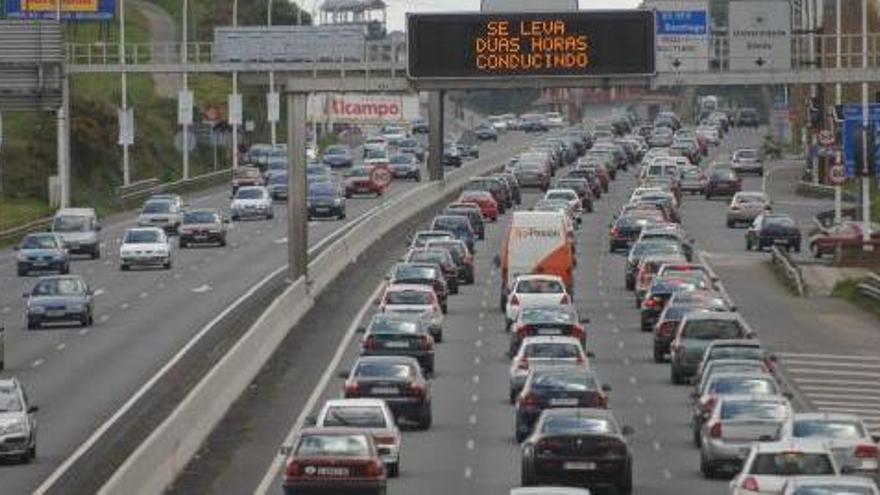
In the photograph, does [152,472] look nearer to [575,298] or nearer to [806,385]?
[806,385]

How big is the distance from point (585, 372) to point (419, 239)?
36.9m

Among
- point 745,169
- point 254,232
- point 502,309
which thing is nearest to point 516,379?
point 502,309

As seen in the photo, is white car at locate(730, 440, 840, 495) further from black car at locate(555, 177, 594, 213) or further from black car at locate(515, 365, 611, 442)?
black car at locate(555, 177, 594, 213)

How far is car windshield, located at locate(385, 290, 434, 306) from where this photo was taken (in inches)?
2500

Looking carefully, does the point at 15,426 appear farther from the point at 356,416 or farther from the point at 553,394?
the point at 553,394

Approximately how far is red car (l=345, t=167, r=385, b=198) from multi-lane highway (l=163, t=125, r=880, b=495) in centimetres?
2626

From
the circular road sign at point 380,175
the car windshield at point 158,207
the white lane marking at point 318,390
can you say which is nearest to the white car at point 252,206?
the circular road sign at point 380,175

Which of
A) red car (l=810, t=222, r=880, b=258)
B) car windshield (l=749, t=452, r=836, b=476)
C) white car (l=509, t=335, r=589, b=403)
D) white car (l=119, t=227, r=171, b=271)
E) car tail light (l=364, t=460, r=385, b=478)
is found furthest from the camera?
red car (l=810, t=222, r=880, b=258)

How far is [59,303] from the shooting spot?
6750cm

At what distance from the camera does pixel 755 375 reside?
45.4 m

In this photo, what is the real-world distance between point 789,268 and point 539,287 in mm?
16317

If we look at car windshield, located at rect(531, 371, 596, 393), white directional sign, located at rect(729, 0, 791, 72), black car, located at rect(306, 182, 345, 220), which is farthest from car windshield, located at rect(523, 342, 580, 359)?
black car, located at rect(306, 182, 345, 220)

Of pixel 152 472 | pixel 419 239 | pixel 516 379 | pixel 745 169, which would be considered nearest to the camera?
pixel 152 472

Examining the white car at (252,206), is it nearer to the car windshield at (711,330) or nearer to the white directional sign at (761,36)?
the white directional sign at (761,36)
